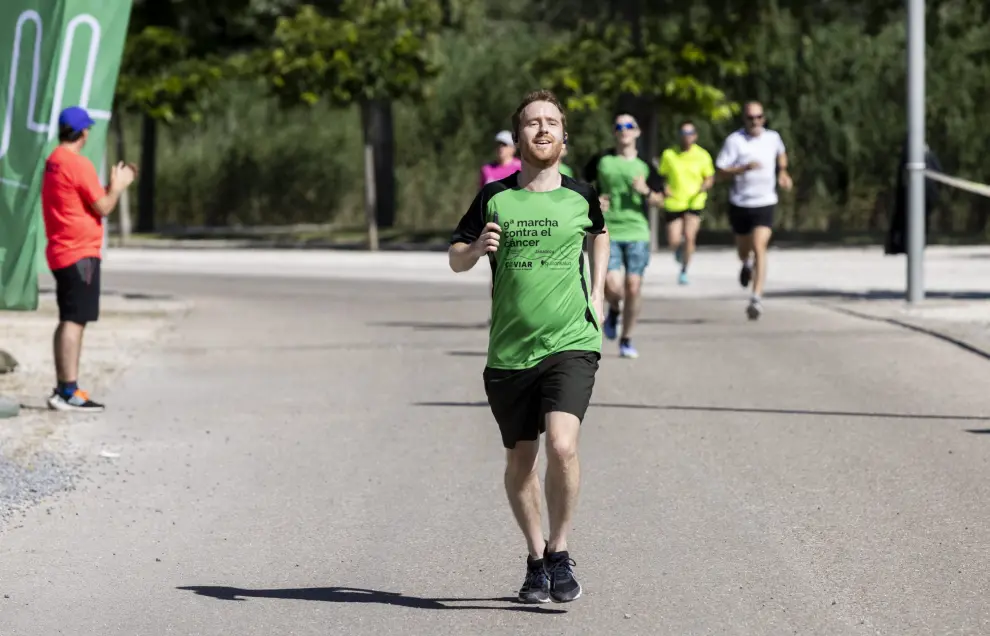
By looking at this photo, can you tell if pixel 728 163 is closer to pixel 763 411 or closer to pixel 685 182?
pixel 685 182

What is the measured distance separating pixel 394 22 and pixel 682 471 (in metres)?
26.9

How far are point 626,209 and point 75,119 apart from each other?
4.38 meters

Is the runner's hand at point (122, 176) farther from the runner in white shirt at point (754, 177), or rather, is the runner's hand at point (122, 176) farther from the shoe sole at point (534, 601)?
the runner in white shirt at point (754, 177)

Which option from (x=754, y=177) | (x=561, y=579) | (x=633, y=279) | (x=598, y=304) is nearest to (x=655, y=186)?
(x=633, y=279)

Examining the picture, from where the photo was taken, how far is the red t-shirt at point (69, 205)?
12062 mm

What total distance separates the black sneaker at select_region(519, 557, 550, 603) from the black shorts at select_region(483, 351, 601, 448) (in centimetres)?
42

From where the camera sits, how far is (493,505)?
8.91 metres

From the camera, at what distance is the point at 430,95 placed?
36625mm

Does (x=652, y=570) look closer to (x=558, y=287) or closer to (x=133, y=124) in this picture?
(x=558, y=287)

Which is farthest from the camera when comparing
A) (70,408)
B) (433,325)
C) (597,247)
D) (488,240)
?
(433,325)

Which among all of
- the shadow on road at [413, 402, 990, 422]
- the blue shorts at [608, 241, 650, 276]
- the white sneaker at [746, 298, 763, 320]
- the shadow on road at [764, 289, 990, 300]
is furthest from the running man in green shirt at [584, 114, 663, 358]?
the shadow on road at [764, 289, 990, 300]

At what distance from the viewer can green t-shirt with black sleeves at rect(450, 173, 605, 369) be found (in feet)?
22.6

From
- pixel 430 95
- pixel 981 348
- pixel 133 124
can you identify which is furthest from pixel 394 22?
pixel 981 348

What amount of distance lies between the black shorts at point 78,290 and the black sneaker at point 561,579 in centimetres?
589
